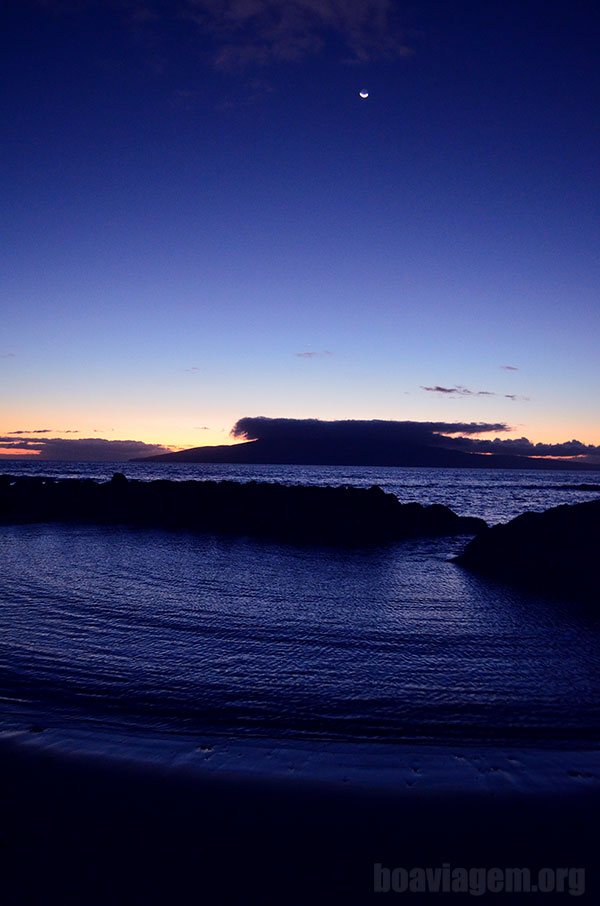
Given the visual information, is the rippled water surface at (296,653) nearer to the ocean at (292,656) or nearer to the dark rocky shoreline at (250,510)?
the ocean at (292,656)

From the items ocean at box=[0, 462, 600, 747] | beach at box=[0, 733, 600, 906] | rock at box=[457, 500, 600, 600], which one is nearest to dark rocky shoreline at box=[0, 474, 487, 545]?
rock at box=[457, 500, 600, 600]

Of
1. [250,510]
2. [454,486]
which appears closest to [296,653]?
[250,510]

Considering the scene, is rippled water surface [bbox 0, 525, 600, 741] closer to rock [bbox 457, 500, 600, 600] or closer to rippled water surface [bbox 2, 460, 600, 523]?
rock [bbox 457, 500, 600, 600]

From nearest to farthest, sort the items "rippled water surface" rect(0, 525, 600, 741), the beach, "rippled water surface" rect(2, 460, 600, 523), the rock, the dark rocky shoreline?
the beach < "rippled water surface" rect(0, 525, 600, 741) < the rock < the dark rocky shoreline < "rippled water surface" rect(2, 460, 600, 523)

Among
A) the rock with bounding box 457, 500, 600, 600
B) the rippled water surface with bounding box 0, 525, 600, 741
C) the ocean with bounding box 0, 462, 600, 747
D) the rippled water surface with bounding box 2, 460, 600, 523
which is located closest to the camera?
the ocean with bounding box 0, 462, 600, 747

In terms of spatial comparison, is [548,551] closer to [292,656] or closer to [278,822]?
[292,656]

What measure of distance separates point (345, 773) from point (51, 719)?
3037mm

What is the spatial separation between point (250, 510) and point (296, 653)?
658 inches

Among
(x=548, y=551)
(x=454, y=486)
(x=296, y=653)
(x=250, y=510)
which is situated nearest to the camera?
(x=296, y=653)

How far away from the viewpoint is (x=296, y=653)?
726cm

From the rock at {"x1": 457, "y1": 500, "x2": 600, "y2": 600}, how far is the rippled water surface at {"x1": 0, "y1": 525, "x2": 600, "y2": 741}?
1118 mm

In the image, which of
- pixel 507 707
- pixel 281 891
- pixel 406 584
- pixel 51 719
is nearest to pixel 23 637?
pixel 51 719

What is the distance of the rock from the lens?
11375 mm

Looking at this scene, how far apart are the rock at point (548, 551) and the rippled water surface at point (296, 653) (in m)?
1.12
